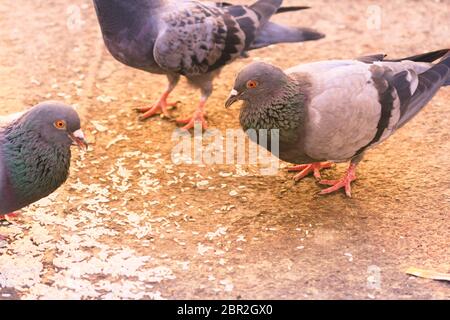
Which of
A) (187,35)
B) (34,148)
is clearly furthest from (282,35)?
(34,148)

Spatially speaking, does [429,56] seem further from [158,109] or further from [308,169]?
[158,109]

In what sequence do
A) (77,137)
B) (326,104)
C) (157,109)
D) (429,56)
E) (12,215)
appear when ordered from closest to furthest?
(77,137), (326,104), (12,215), (429,56), (157,109)

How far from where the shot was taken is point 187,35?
6.14m

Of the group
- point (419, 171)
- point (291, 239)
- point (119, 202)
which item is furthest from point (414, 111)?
point (119, 202)

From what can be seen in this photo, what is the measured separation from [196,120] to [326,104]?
1823 mm

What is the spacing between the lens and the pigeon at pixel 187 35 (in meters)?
6.03

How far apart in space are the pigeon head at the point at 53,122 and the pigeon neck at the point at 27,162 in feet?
0.14

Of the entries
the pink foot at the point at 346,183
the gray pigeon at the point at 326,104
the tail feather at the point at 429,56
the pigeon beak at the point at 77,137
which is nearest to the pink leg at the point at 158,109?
the gray pigeon at the point at 326,104

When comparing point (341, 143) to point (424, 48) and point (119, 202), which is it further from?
point (424, 48)

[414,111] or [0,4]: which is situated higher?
[414,111]

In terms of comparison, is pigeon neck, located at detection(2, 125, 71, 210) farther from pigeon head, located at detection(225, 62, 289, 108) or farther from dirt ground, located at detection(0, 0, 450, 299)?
pigeon head, located at detection(225, 62, 289, 108)

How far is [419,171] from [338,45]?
2495mm

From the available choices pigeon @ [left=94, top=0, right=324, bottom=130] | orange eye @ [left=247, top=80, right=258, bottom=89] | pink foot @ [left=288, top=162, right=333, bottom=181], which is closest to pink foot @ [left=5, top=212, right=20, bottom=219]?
pigeon @ [left=94, top=0, right=324, bottom=130]

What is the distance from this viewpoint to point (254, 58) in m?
7.70
